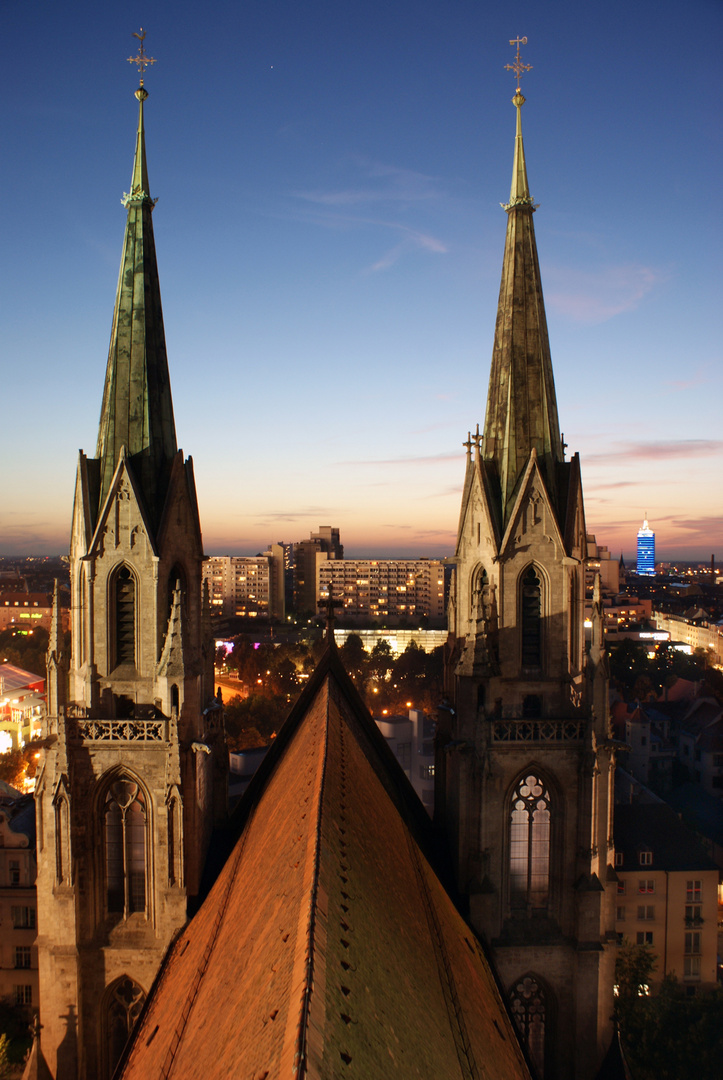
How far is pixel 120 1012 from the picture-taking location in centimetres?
2047

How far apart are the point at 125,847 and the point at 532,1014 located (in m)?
13.6

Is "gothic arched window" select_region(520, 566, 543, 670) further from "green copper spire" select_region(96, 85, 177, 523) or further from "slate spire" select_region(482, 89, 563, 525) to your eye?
"green copper spire" select_region(96, 85, 177, 523)

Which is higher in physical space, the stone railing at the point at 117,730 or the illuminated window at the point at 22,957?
the stone railing at the point at 117,730

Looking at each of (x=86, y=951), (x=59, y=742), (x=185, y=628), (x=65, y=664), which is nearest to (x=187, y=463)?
(x=185, y=628)

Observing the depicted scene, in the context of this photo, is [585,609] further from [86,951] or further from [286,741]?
[86,951]

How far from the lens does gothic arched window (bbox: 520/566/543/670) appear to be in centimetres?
2234

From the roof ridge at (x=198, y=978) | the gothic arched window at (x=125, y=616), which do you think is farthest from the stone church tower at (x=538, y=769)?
the gothic arched window at (x=125, y=616)

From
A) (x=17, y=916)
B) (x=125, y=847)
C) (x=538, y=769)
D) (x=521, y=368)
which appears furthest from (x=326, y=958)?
(x=17, y=916)

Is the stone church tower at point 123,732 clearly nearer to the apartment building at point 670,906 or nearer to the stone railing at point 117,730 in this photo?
the stone railing at point 117,730

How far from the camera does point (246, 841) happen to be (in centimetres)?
2048

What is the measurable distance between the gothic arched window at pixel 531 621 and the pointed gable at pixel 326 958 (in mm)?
6246

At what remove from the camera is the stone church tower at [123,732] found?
19.9 meters

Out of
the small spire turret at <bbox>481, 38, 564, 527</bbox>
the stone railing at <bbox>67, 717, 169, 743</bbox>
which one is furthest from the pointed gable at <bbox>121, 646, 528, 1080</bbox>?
the small spire turret at <bbox>481, 38, 564, 527</bbox>

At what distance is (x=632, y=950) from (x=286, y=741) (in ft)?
92.4
